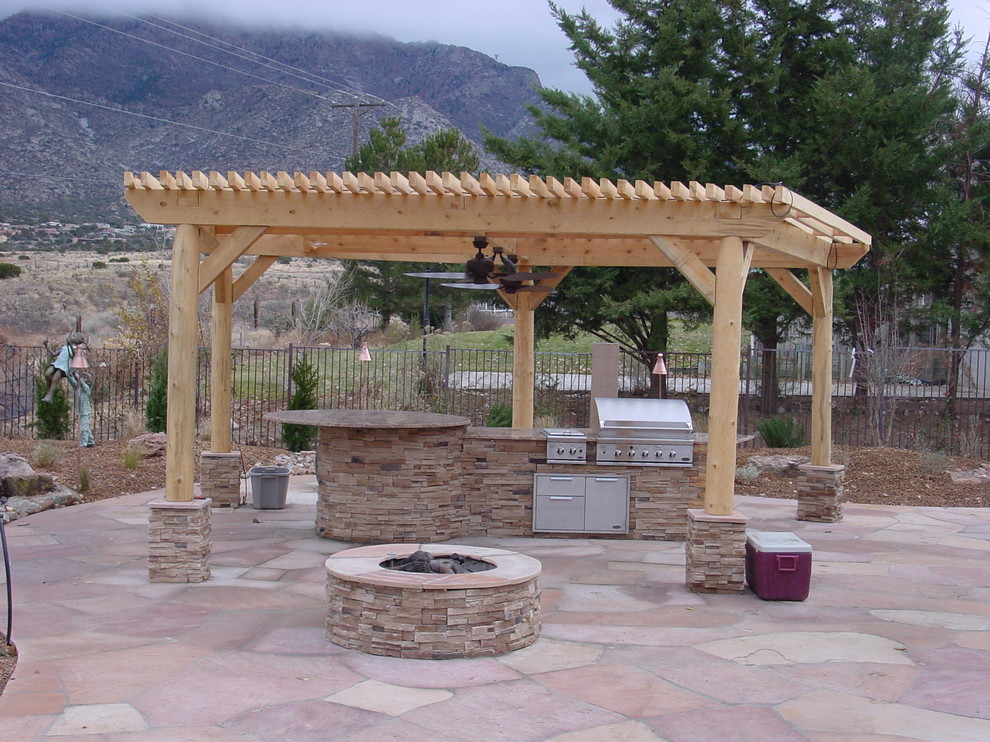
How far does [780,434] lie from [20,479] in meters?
10.3

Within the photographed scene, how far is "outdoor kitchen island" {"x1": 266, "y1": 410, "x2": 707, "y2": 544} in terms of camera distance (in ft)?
28.8

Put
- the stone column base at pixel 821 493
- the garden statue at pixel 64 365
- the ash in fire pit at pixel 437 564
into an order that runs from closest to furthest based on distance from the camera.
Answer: the ash in fire pit at pixel 437 564, the stone column base at pixel 821 493, the garden statue at pixel 64 365

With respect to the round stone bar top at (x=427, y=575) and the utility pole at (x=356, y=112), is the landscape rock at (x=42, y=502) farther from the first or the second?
the utility pole at (x=356, y=112)

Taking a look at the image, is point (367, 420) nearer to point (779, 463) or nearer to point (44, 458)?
point (44, 458)

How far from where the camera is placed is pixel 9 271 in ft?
106

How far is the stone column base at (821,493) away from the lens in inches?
409

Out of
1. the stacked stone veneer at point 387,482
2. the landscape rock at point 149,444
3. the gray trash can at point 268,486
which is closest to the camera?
the stacked stone veneer at point 387,482

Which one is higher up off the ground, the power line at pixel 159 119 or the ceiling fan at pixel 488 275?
the power line at pixel 159 119

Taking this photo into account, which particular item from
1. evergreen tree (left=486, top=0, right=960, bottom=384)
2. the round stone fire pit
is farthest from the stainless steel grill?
evergreen tree (left=486, top=0, right=960, bottom=384)

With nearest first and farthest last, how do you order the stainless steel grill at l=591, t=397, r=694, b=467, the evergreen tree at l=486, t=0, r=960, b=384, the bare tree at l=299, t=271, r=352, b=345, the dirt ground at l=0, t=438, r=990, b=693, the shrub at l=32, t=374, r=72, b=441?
1. the stainless steel grill at l=591, t=397, r=694, b=467
2. the dirt ground at l=0, t=438, r=990, b=693
3. the shrub at l=32, t=374, r=72, b=441
4. the evergreen tree at l=486, t=0, r=960, b=384
5. the bare tree at l=299, t=271, r=352, b=345

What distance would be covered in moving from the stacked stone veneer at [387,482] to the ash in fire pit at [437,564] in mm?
2501

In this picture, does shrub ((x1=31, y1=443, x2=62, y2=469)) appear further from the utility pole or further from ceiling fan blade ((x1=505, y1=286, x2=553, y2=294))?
the utility pole

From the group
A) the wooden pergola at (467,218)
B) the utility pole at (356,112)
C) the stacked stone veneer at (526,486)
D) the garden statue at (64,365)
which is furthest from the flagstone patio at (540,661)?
the utility pole at (356,112)

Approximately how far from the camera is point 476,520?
931 cm
